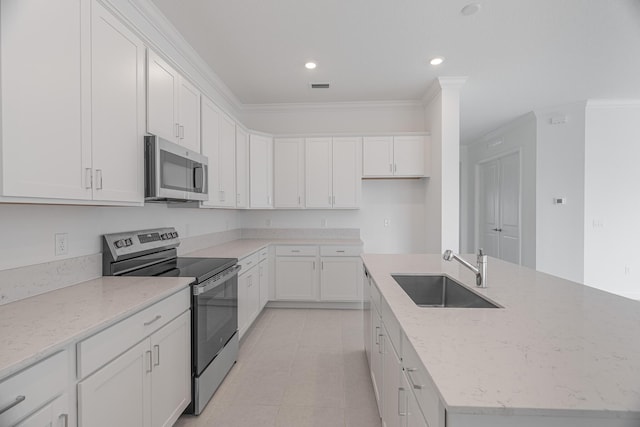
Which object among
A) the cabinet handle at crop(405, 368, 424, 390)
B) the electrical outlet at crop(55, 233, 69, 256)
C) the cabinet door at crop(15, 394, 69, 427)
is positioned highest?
the electrical outlet at crop(55, 233, 69, 256)

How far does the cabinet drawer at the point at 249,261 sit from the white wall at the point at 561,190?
4.33 meters

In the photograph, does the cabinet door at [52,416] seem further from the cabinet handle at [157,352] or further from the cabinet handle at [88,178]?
the cabinet handle at [88,178]

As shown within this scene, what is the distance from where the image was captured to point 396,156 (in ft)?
13.8

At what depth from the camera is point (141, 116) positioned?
191cm

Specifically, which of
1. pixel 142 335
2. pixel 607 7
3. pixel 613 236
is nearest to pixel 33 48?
pixel 142 335

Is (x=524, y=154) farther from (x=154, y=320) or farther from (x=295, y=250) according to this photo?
(x=154, y=320)

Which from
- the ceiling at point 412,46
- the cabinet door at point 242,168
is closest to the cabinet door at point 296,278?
the cabinet door at point 242,168

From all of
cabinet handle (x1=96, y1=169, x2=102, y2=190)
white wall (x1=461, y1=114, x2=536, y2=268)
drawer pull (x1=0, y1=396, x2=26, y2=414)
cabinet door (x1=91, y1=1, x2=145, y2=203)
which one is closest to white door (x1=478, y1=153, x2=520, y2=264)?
white wall (x1=461, y1=114, x2=536, y2=268)

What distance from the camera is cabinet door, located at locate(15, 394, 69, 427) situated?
0.94 meters

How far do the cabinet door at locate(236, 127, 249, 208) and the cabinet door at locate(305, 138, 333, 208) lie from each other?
0.83m

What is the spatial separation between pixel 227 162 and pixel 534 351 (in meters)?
3.10

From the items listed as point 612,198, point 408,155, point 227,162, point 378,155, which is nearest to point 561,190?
point 612,198

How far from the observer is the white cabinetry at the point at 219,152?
2850 millimetres

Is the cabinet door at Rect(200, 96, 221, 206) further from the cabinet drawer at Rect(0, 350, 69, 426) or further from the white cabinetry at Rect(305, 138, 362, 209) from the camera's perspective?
the cabinet drawer at Rect(0, 350, 69, 426)
